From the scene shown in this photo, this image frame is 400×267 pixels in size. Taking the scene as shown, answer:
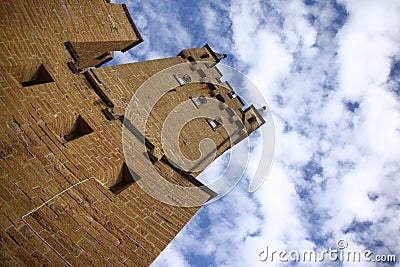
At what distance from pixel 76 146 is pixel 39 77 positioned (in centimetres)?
227

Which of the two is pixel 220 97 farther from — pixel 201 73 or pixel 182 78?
pixel 182 78

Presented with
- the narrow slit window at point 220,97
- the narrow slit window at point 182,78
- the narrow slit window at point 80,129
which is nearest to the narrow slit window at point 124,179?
the narrow slit window at point 80,129

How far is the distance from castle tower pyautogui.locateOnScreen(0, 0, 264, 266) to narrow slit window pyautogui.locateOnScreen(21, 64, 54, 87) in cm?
3

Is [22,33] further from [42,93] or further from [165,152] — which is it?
[165,152]

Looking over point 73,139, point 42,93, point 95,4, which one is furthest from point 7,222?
point 95,4

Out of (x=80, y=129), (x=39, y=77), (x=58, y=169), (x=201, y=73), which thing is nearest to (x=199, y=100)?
(x=201, y=73)

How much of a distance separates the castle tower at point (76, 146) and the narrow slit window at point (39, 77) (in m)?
0.03

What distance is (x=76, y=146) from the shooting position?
645 centimetres

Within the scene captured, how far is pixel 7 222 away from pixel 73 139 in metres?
2.81

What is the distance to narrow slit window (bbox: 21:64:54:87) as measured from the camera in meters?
7.13

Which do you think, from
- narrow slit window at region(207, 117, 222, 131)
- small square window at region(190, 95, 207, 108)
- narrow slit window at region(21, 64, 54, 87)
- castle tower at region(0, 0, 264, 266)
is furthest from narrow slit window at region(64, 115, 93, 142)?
narrow slit window at region(207, 117, 222, 131)

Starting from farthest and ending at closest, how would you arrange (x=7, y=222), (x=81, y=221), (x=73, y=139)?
1. (x=73, y=139)
2. (x=81, y=221)
3. (x=7, y=222)

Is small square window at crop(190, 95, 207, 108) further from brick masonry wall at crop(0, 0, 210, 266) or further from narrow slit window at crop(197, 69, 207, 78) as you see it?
brick masonry wall at crop(0, 0, 210, 266)

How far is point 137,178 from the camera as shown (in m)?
7.27
